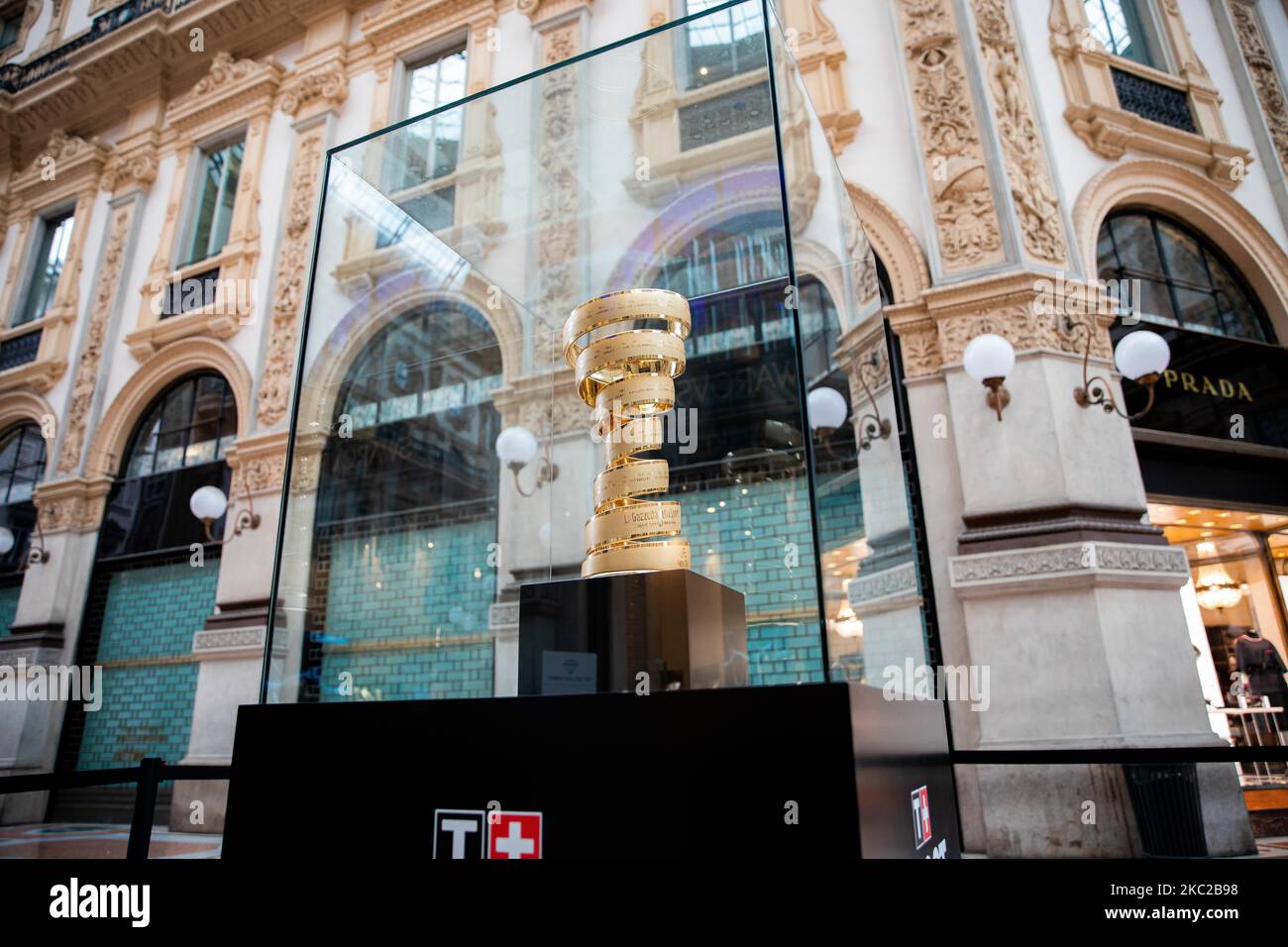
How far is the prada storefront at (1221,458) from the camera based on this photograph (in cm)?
667

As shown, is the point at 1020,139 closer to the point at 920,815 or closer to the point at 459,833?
the point at 920,815

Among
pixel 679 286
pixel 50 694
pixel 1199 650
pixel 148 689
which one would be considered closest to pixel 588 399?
pixel 679 286

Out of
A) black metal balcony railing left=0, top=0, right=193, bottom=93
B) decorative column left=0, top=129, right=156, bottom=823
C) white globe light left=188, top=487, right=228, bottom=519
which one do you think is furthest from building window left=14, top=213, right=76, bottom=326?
white globe light left=188, top=487, right=228, bottom=519

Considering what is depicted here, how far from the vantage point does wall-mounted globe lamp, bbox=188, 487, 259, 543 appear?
27.4ft

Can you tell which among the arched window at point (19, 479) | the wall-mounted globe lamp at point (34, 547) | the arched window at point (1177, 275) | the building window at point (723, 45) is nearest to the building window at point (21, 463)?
the arched window at point (19, 479)

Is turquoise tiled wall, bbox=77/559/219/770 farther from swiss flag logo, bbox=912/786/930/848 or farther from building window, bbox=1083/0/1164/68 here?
building window, bbox=1083/0/1164/68

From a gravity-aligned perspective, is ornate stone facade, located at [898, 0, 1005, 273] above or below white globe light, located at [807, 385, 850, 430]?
above

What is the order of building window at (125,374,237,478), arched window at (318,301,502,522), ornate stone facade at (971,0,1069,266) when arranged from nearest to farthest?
arched window at (318,301,502,522) → ornate stone facade at (971,0,1069,266) → building window at (125,374,237,478)

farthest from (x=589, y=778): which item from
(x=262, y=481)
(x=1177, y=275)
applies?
(x=262, y=481)

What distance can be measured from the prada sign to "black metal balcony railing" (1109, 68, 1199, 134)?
227 centimetres

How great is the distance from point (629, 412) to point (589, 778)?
4.54 feet

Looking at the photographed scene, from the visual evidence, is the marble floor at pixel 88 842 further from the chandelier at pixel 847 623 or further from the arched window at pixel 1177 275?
the arched window at pixel 1177 275

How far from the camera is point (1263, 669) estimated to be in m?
7.00

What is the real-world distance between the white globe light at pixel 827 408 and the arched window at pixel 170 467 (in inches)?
333
